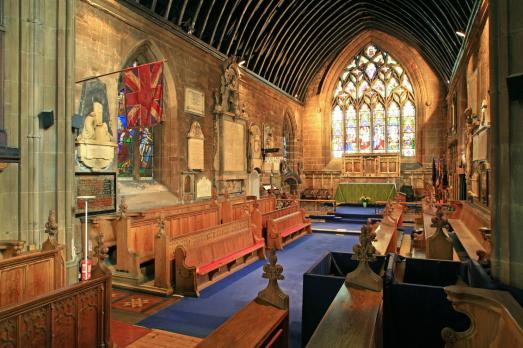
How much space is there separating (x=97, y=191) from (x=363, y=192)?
1338 cm

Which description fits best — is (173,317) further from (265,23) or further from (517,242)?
(265,23)

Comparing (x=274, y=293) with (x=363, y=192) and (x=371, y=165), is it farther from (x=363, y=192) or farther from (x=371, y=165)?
(x=371, y=165)

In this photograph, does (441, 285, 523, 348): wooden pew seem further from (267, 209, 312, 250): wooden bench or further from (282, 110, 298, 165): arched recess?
(282, 110, 298, 165): arched recess

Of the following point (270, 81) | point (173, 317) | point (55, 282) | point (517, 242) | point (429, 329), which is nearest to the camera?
point (517, 242)

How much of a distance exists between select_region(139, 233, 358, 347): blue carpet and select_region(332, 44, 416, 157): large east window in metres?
12.7

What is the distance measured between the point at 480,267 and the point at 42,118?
6.33 metres

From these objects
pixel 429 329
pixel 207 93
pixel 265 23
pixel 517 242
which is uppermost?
pixel 265 23

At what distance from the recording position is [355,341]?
2.02 m

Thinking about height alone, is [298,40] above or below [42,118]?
above

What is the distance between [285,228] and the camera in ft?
34.2

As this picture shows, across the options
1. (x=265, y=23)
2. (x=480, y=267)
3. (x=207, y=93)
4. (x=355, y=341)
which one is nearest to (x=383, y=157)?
(x=265, y=23)

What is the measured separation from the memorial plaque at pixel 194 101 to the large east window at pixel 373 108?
10772 millimetres

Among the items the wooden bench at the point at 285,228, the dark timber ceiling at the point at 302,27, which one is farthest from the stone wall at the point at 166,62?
the wooden bench at the point at 285,228

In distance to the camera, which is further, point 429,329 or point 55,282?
point 55,282
